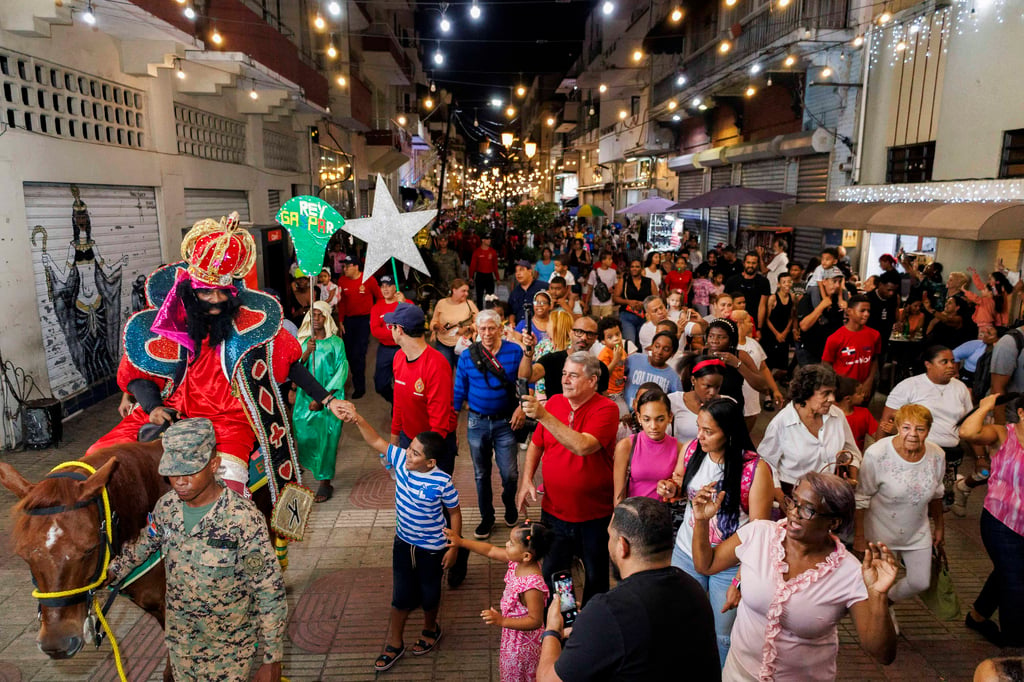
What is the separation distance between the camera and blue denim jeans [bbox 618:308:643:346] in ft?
31.2

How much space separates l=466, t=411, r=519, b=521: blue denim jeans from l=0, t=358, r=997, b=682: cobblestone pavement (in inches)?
15.2

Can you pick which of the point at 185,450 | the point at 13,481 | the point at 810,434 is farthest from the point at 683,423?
the point at 13,481

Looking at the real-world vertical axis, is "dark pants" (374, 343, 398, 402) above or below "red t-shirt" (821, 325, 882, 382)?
below

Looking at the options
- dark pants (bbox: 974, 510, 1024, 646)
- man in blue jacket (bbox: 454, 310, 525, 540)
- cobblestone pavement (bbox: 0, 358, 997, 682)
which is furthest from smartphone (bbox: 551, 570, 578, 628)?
dark pants (bbox: 974, 510, 1024, 646)

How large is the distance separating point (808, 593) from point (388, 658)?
2.63m

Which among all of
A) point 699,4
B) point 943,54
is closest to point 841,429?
point 943,54

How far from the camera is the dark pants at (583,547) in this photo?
4.09 metres

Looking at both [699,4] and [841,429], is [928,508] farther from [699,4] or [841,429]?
[699,4]

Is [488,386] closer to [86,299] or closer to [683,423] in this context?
[683,423]

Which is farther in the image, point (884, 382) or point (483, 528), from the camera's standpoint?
point (884, 382)

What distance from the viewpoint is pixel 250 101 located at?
13812mm

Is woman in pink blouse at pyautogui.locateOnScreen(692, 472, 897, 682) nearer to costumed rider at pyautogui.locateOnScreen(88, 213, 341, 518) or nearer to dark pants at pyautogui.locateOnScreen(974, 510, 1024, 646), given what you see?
dark pants at pyautogui.locateOnScreen(974, 510, 1024, 646)

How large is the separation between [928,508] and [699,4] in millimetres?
24209

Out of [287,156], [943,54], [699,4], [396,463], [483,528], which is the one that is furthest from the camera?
[699,4]
